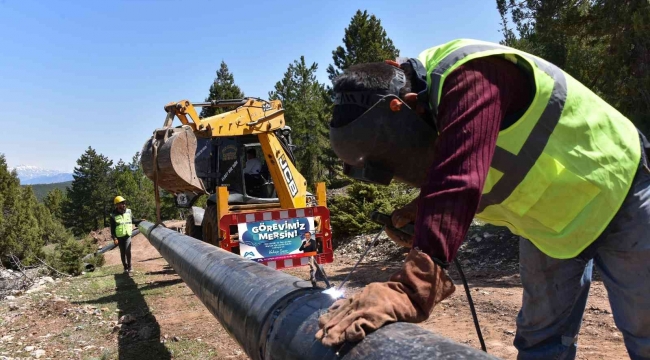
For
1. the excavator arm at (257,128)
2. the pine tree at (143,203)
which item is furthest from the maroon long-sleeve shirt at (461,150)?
the pine tree at (143,203)

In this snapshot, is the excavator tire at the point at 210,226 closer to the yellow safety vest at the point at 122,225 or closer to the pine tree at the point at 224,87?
the yellow safety vest at the point at 122,225

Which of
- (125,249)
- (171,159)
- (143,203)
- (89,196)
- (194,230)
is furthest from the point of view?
(89,196)

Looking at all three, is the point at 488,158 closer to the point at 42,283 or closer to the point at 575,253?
the point at 575,253

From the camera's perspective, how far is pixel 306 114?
112 feet

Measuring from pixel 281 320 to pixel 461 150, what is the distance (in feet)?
2.90

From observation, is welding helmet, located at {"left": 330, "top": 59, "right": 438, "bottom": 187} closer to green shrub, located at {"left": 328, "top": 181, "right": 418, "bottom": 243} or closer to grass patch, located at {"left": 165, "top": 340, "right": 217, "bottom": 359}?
grass patch, located at {"left": 165, "top": 340, "right": 217, "bottom": 359}

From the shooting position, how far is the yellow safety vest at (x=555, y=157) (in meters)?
1.57

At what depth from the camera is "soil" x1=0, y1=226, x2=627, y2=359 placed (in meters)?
4.55

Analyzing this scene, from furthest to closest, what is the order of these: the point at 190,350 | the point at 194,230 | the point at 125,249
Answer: the point at 125,249 < the point at 194,230 < the point at 190,350

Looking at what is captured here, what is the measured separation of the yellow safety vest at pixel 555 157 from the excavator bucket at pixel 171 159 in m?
5.04

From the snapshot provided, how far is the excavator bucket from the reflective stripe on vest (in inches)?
204

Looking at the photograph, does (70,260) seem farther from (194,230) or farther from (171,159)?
(171,159)

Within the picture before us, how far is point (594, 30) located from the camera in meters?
9.30

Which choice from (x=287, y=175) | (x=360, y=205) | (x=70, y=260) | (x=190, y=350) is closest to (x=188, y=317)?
(x=190, y=350)
